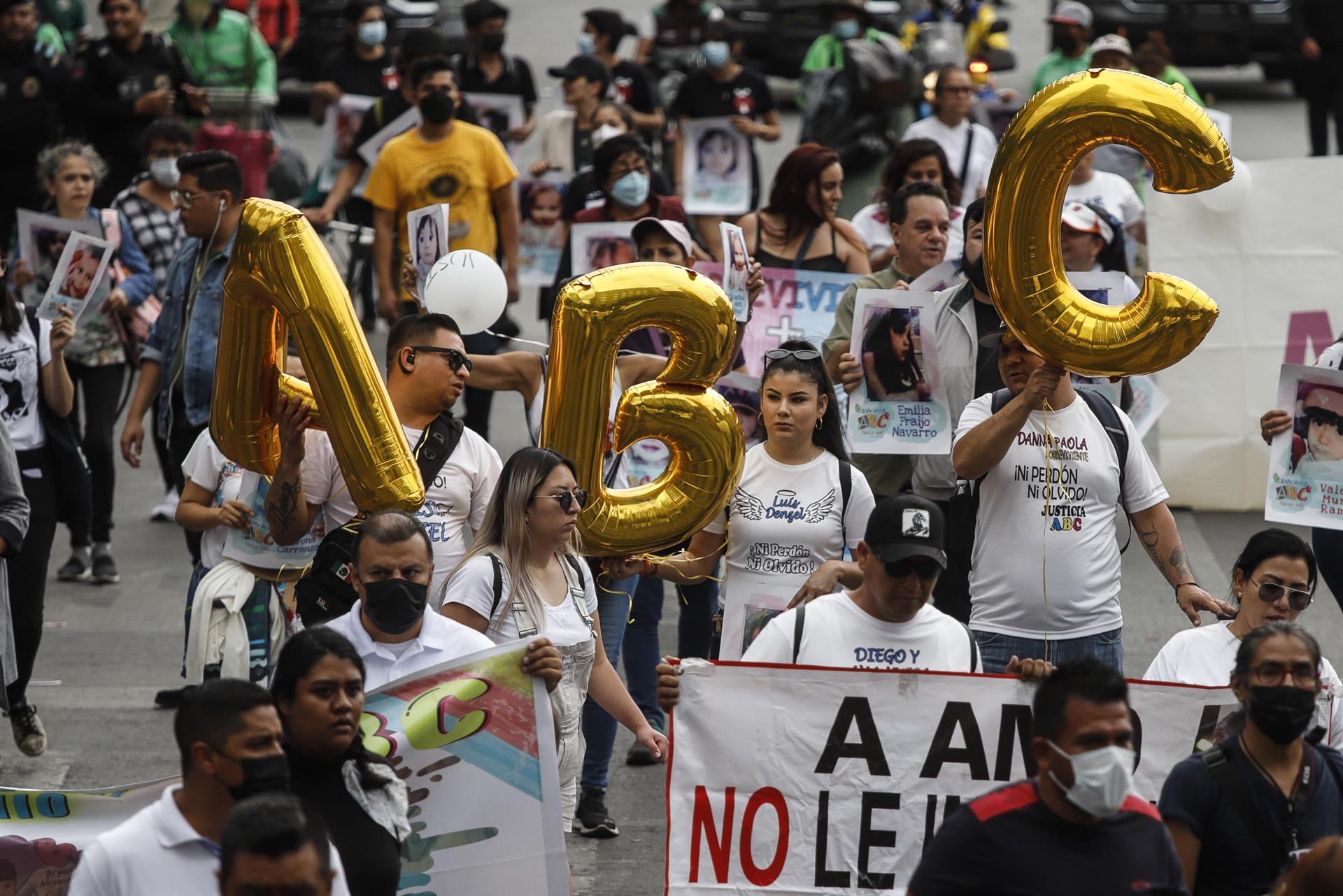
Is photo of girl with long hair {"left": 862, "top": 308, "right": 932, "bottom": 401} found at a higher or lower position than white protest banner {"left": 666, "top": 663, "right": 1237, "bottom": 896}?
higher

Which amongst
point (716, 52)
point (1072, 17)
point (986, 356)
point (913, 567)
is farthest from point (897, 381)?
point (1072, 17)

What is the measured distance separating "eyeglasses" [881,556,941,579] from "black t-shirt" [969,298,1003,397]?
1.86 metres

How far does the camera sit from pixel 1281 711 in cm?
448

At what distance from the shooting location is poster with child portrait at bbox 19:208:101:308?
8.90 metres

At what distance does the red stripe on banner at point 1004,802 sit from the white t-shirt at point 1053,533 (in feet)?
6.55

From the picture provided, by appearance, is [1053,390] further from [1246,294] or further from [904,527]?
[1246,294]

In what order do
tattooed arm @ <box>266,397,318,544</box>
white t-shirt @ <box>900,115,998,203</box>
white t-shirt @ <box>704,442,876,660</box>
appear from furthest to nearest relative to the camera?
white t-shirt @ <box>900,115,998,203</box>, white t-shirt @ <box>704,442,876,660</box>, tattooed arm @ <box>266,397,318,544</box>

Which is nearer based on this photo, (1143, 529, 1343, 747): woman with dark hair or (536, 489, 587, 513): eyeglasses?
(1143, 529, 1343, 747): woman with dark hair

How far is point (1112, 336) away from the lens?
5.49 meters

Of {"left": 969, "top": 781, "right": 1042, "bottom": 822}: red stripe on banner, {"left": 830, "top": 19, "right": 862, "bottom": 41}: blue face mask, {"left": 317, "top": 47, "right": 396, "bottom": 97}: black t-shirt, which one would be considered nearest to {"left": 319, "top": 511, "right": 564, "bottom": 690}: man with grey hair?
{"left": 969, "top": 781, "right": 1042, "bottom": 822}: red stripe on banner

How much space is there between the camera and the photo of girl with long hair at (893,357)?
6621 millimetres

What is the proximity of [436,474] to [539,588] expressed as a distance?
2.30 feet

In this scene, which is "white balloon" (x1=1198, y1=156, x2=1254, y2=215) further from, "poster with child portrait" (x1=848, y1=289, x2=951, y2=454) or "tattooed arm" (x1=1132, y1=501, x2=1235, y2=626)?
"tattooed arm" (x1=1132, y1=501, x2=1235, y2=626)

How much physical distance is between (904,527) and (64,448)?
4.26 meters
